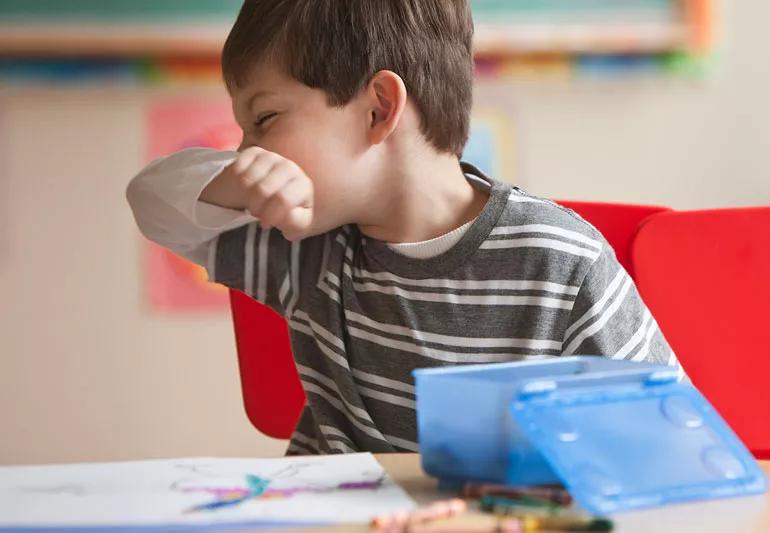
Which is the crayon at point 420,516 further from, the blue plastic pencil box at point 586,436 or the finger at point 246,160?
the finger at point 246,160

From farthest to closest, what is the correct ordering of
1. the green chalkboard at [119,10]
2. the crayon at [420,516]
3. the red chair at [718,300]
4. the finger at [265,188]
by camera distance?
1. the green chalkboard at [119,10]
2. the red chair at [718,300]
3. the finger at [265,188]
4. the crayon at [420,516]

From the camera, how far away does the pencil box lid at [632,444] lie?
0.52 m

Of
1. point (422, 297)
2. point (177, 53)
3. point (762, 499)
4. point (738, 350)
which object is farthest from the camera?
point (177, 53)

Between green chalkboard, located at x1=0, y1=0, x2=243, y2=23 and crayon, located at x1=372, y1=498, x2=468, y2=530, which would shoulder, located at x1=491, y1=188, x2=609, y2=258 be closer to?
crayon, located at x1=372, y1=498, x2=468, y2=530

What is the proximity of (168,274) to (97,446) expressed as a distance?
34 centimetres

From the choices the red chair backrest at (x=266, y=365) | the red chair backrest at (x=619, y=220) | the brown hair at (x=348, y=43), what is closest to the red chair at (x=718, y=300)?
the red chair backrest at (x=619, y=220)

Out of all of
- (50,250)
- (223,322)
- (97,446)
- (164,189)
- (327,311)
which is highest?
(164,189)

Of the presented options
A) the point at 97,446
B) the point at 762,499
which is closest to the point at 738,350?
the point at 762,499

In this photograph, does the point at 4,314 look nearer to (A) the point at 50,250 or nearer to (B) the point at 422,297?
(A) the point at 50,250

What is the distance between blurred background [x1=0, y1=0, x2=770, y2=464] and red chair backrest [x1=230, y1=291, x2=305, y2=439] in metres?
0.81

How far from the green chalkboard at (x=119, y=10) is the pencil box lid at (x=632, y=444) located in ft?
4.63

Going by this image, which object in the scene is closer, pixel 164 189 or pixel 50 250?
pixel 164 189

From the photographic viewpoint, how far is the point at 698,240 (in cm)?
101

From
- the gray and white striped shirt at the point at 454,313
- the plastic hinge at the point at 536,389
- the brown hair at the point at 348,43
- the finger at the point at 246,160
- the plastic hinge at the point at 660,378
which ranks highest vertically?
the brown hair at the point at 348,43
